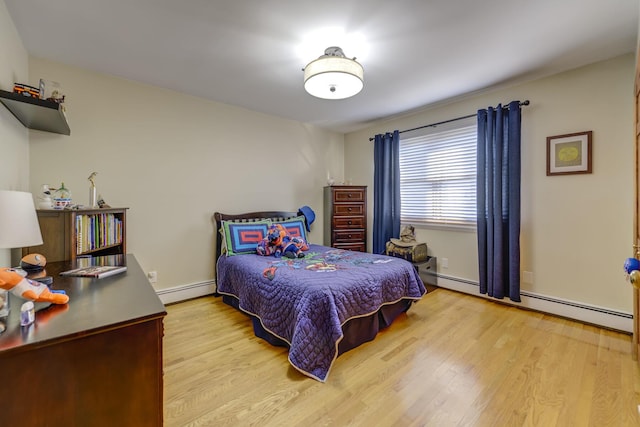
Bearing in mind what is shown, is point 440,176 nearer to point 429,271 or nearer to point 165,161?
point 429,271

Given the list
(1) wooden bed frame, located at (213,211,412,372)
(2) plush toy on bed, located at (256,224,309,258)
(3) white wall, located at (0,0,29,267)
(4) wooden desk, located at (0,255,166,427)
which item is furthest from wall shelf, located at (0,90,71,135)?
(1) wooden bed frame, located at (213,211,412,372)

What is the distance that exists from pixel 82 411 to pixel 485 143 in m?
3.58

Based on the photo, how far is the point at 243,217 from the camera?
348 cm

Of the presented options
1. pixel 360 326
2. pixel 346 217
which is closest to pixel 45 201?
pixel 360 326

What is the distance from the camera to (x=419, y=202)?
12.3 ft

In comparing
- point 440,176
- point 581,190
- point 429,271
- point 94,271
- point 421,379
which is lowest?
point 421,379

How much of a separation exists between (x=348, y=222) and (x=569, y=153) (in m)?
2.54

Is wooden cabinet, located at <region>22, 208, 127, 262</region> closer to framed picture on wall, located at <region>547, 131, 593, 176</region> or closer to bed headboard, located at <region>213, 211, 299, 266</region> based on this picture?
bed headboard, located at <region>213, 211, 299, 266</region>

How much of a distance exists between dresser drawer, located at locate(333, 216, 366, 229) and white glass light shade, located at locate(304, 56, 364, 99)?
6.87ft

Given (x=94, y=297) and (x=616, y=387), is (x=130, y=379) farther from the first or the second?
(x=616, y=387)

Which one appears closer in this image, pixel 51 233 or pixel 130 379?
pixel 130 379

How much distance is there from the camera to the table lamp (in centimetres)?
95

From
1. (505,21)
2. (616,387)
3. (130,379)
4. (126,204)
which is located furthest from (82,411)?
(505,21)

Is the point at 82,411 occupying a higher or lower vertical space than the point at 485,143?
lower
